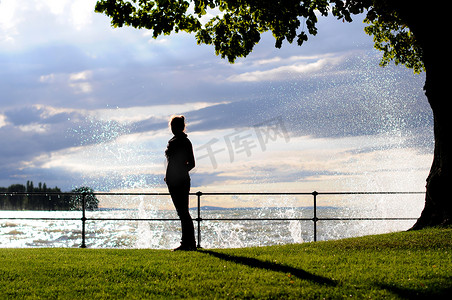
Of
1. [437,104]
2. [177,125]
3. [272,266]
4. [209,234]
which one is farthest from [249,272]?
[209,234]

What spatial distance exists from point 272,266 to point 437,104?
19.1 ft

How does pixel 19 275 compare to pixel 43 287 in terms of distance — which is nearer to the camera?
pixel 43 287

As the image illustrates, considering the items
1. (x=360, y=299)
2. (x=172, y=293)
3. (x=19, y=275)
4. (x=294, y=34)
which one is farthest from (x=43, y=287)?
(x=294, y=34)

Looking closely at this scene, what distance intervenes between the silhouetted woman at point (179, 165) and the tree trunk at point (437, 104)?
17.4ft

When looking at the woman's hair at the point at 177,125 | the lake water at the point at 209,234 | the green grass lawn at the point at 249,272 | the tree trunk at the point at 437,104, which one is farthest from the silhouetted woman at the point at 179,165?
the lake water at the point at 209,234

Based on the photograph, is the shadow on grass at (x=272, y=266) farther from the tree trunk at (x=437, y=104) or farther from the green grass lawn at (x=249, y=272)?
the tree trunk at (x=437, y=104)

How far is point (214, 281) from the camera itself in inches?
231

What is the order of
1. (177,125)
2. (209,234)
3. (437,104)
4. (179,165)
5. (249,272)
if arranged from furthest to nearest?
(209,234) < (437,104) < (177,125) < (179,165) < (249,272)

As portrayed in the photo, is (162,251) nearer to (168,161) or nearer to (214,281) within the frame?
Answer: (168,161)

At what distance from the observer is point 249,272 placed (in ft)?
20.7

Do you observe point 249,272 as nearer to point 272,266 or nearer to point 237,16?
point 272,266

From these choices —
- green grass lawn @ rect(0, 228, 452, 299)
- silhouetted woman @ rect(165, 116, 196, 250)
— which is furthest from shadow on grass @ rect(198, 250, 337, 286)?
silhouetted woman @ rect(165, 116, 196, 250)

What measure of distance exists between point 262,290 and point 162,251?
3464mm

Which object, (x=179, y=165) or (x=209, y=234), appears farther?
(x=209, y=234)
